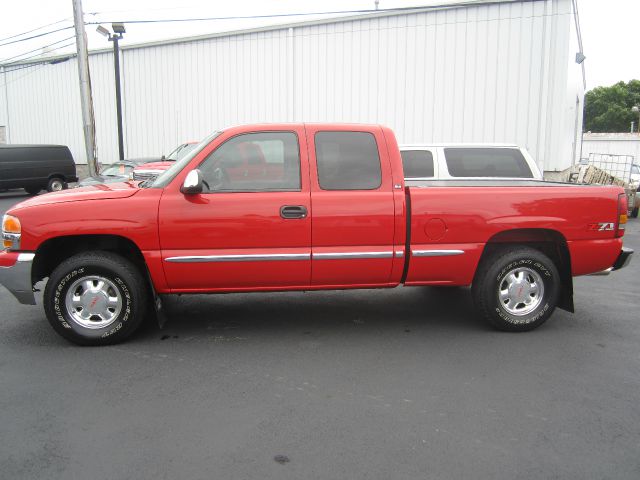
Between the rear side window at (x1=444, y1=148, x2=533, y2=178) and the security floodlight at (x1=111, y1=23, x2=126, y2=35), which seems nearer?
the rear side window at (x1=444, y1=148, x2=533, y2=178)

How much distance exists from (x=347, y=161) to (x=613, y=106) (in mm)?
81740

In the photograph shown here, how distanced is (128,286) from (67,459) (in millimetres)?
1824

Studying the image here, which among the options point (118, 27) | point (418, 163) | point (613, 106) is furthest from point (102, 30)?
point (613, 106)

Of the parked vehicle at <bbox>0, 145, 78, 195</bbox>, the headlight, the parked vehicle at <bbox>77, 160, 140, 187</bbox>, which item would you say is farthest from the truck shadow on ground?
the parked vehicle at <bbox>0, 145, 78, 195</bbox>

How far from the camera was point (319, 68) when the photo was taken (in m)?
18.0

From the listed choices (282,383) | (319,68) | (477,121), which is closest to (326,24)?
(319,68)

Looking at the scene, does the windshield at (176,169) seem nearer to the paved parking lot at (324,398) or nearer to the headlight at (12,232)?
the headlight at (12,232)

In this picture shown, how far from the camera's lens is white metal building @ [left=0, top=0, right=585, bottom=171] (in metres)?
14.8

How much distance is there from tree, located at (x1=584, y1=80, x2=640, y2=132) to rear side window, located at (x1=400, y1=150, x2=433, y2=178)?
252ft

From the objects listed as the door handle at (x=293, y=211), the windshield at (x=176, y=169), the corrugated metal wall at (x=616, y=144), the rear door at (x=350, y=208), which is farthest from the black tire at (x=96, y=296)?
the corrugated metal wall at (x=616, y=144)

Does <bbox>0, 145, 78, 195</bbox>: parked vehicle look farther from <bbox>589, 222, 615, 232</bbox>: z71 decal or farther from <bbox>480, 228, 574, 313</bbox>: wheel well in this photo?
<bbox>589, 222, 615, 232</bbox>: z71 decal

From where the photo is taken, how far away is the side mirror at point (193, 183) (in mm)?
4414

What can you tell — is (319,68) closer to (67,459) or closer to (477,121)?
(477,121)

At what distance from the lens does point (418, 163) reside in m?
8.70
